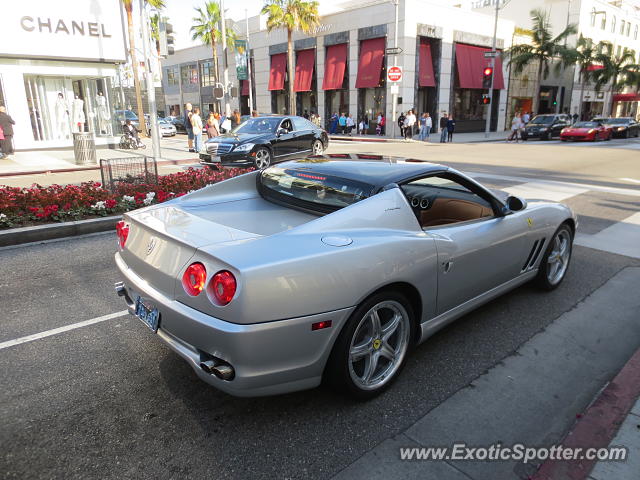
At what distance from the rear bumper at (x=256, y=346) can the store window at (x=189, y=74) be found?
55147mm

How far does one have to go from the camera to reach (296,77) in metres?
39.6

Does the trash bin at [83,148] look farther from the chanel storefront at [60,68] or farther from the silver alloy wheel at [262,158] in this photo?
the silver alloy wheel at [262,158]

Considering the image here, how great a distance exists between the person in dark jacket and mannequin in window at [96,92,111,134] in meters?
4.82

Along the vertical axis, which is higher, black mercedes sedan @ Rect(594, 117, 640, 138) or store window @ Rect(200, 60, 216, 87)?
store window @ Rect(200, 60, 216, 87)

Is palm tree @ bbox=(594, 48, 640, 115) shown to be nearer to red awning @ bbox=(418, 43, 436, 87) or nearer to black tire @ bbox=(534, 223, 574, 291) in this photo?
red awning @ bbox=(418, 43, 436, 87)

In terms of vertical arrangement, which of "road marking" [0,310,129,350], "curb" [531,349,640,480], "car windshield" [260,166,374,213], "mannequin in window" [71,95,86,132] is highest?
"mannequin in window" [71,95,86,132]

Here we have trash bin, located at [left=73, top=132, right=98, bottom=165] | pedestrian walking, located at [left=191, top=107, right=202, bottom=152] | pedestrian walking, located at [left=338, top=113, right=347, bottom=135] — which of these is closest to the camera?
trash bin, located at [left=73, top=132, right=98, bottom=165]

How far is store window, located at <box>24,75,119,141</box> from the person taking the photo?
19922 mm

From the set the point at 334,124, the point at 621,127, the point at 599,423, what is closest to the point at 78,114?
the point at 334,124

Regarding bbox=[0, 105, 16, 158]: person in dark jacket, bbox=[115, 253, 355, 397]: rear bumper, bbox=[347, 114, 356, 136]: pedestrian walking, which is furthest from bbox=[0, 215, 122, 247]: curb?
bbox=[347, 114, 356, 136]: pedestrian walking

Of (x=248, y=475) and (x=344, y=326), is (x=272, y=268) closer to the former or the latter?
(x=344, y=326)

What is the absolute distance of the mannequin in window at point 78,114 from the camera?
2019 cm

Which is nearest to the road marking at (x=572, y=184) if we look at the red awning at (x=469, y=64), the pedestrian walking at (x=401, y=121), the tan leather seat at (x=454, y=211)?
the tan leather seat at (x=454, y=211)

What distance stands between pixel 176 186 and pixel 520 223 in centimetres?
654
